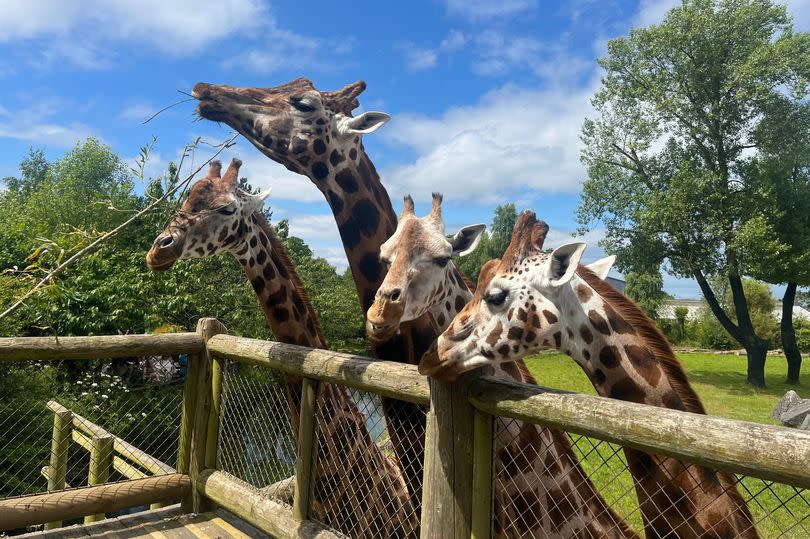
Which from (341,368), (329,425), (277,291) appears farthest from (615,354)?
(277,291)

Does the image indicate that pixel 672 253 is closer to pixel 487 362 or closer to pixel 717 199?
pixel 717 199

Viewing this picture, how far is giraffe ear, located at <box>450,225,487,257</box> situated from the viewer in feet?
9.66

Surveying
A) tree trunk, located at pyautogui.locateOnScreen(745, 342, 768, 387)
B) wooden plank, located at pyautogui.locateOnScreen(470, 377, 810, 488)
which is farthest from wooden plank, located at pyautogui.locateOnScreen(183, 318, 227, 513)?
tree trunk, located at pyautogui.locateOnScreen(745, 342, 768, 387)

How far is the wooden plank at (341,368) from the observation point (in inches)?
94.1

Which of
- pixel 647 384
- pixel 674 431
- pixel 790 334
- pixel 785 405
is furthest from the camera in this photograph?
pixel 790 334

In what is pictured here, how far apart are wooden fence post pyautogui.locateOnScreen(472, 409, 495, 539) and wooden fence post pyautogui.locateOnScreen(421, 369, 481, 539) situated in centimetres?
3

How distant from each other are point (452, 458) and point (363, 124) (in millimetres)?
2109

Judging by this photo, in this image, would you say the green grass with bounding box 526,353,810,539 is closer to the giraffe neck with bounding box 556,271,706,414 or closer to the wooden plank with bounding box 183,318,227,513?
the giraffe neck with bounding box 556,271,706,414

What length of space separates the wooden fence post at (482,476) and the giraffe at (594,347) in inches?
10.4

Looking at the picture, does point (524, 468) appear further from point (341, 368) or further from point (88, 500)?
point (88, 500)

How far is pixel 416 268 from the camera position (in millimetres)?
2656

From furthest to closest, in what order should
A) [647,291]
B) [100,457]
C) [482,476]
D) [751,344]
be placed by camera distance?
[647,291], [751,344], [100,457], [482,476]

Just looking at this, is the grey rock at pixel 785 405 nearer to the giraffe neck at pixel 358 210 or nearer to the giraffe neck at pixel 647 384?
the giraffe neck at pixel 647 384

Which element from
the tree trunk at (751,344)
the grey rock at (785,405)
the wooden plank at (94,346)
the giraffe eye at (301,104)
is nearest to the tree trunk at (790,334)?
the tree trunk at (751,344)
